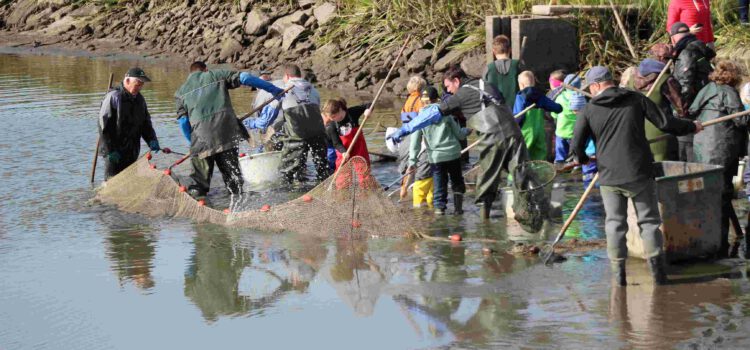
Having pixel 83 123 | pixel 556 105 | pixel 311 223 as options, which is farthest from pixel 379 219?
pixel 83 123

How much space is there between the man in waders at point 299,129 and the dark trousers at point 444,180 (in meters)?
2.04

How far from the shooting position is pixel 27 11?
3709cm

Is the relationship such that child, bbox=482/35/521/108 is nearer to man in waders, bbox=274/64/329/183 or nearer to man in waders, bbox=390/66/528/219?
man in waders, bbox=390/66/528/219

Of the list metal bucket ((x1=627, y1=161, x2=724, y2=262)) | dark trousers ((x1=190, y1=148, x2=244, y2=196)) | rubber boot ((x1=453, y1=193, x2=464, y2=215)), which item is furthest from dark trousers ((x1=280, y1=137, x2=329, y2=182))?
metal bucket ((x1=627, y1=161, x2=724, y2=262))

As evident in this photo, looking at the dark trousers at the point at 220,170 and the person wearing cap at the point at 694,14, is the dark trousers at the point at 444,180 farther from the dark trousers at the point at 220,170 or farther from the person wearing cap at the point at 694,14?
the person wearing cap at the point at 694,14

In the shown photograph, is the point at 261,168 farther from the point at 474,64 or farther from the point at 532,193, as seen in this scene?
the point at 474,64

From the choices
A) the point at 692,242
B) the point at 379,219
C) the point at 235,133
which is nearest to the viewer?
the point at 692,242


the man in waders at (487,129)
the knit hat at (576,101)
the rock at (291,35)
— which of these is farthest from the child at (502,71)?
the rock at (291,35)

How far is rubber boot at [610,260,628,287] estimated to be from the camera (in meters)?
8.76

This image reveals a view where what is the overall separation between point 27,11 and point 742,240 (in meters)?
30.6

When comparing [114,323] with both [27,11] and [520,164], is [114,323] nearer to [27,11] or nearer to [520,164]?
[520,164]

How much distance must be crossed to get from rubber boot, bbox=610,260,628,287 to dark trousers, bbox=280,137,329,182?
5289 mm

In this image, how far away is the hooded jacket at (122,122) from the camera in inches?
518

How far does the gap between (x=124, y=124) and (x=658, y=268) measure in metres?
6.59
